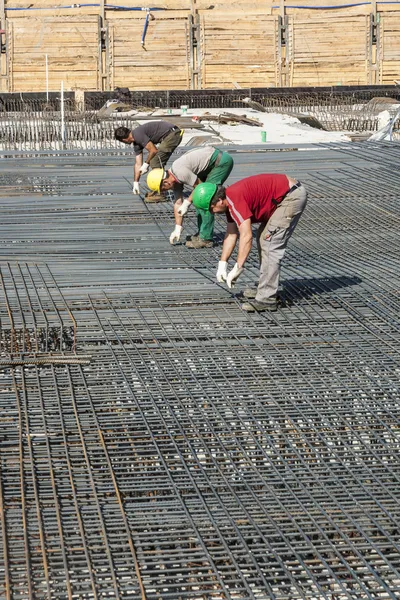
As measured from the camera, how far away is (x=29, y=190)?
37.2 ft

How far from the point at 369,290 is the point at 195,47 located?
2125cm

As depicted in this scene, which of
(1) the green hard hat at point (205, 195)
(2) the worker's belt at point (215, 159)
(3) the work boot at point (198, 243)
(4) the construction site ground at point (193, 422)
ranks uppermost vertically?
(2) the worker's belt at point (215, 159)

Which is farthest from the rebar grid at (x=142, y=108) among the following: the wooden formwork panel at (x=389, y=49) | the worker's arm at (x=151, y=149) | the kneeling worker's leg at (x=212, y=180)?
the kneeling worker's leg at (x=212, y=180)

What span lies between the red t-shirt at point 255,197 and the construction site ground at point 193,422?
754mm

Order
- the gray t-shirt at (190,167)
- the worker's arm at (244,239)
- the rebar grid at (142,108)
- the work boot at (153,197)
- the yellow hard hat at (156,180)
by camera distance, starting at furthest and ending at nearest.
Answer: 1. the rebar grid at (142,108)
2. the work boot at (153,197)
3. the gray t-shirt at (190,167)
4. the yellow hard hat at (156,180)
5. the worker's arm at (244,239)

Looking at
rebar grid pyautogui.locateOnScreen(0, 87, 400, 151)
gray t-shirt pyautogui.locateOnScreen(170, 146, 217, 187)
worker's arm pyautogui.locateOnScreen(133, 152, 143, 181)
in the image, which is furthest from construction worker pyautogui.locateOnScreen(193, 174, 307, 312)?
rebar grid pyautogui.locateOnScreen(0, 87, 400, 151)

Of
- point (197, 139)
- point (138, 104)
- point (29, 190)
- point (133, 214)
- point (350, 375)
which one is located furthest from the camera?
point (138, 104)

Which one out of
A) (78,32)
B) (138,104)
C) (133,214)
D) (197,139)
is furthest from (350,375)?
(78,32)

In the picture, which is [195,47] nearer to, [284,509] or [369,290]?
[369,290]

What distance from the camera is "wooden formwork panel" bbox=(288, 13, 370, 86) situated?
27.5 meters

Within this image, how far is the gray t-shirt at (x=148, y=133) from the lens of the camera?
34.9 feet

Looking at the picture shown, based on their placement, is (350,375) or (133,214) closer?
(350,375)

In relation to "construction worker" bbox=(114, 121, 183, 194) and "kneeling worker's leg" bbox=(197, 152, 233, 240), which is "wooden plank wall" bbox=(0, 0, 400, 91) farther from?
"kneeling worker's leg" bbox=(197, 152, 233, 240)

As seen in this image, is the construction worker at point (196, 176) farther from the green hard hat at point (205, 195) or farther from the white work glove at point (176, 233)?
the green hard hat at point (205, 195)
